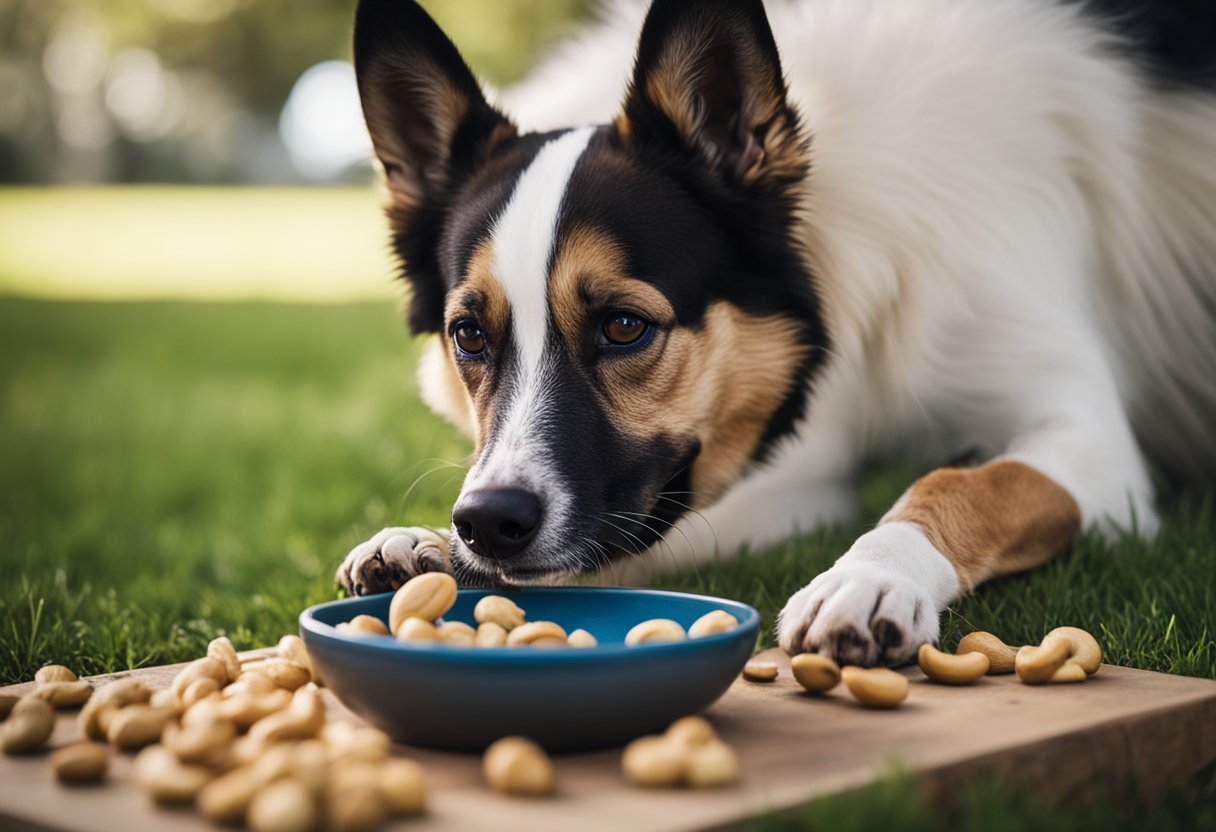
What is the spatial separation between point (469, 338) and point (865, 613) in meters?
1.20

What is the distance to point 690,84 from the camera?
2.95 m

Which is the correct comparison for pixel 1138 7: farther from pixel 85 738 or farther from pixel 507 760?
pixel 85 738

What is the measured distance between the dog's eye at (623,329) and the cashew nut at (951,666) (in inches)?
39.1

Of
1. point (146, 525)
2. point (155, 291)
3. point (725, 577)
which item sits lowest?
point (155, 291)

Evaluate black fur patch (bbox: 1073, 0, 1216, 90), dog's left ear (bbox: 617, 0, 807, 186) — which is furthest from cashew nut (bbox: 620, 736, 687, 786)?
black fur patch (bbox: 1073, 0, 1216, 90)

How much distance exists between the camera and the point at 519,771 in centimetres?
161

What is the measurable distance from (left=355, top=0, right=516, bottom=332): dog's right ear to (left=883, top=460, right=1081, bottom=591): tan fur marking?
4.48 feet

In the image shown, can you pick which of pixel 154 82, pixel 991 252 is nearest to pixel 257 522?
pixel 991 252

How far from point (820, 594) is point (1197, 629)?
2.69ft

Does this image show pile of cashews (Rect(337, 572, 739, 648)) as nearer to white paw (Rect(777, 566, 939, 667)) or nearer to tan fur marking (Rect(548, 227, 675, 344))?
white paw (Rect(777, 566, 939, 667))

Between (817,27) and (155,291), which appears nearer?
(817,27)

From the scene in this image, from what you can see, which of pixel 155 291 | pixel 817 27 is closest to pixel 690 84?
pixel 817 27

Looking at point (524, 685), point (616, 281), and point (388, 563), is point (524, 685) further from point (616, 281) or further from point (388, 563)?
point (616, 281)

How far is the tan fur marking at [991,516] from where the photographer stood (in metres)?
2.59
